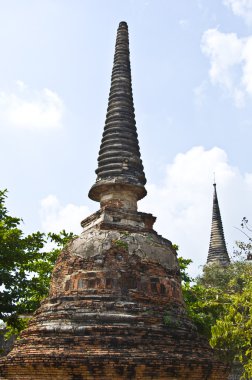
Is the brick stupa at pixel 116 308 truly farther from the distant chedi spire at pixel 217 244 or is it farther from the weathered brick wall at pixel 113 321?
the distant chedi spire at pixel 217 244

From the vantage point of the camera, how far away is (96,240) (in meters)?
11.0

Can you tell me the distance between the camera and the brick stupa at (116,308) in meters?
8.61

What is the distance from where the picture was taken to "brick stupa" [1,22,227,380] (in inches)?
339

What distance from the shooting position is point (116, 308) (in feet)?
31.7

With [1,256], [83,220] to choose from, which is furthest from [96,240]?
[1,256]

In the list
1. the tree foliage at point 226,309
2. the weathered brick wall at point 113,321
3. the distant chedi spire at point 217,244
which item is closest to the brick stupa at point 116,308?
the weathered brick wall at point 113,321

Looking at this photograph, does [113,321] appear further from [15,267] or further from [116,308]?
[15,267]

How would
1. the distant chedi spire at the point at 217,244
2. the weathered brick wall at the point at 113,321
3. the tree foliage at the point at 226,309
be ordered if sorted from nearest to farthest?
the weathered brick wall at the point at 113,321, the tree foliage at the point at 226,309, the distant chedi spire at the point at 217,244

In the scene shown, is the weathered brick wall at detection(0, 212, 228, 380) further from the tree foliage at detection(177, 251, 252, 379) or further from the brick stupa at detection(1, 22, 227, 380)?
the tree foliage at detection(177, 251, 252, 379)

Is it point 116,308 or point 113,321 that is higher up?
point 116,308

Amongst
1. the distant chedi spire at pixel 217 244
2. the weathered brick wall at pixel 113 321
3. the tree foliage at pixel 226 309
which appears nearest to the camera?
the weathered brick wall at pixel 113 321

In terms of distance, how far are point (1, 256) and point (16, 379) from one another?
6.71 metres

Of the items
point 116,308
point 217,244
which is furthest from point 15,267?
point 217,244

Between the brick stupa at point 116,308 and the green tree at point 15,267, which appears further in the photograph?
the green tree at point 15,267
